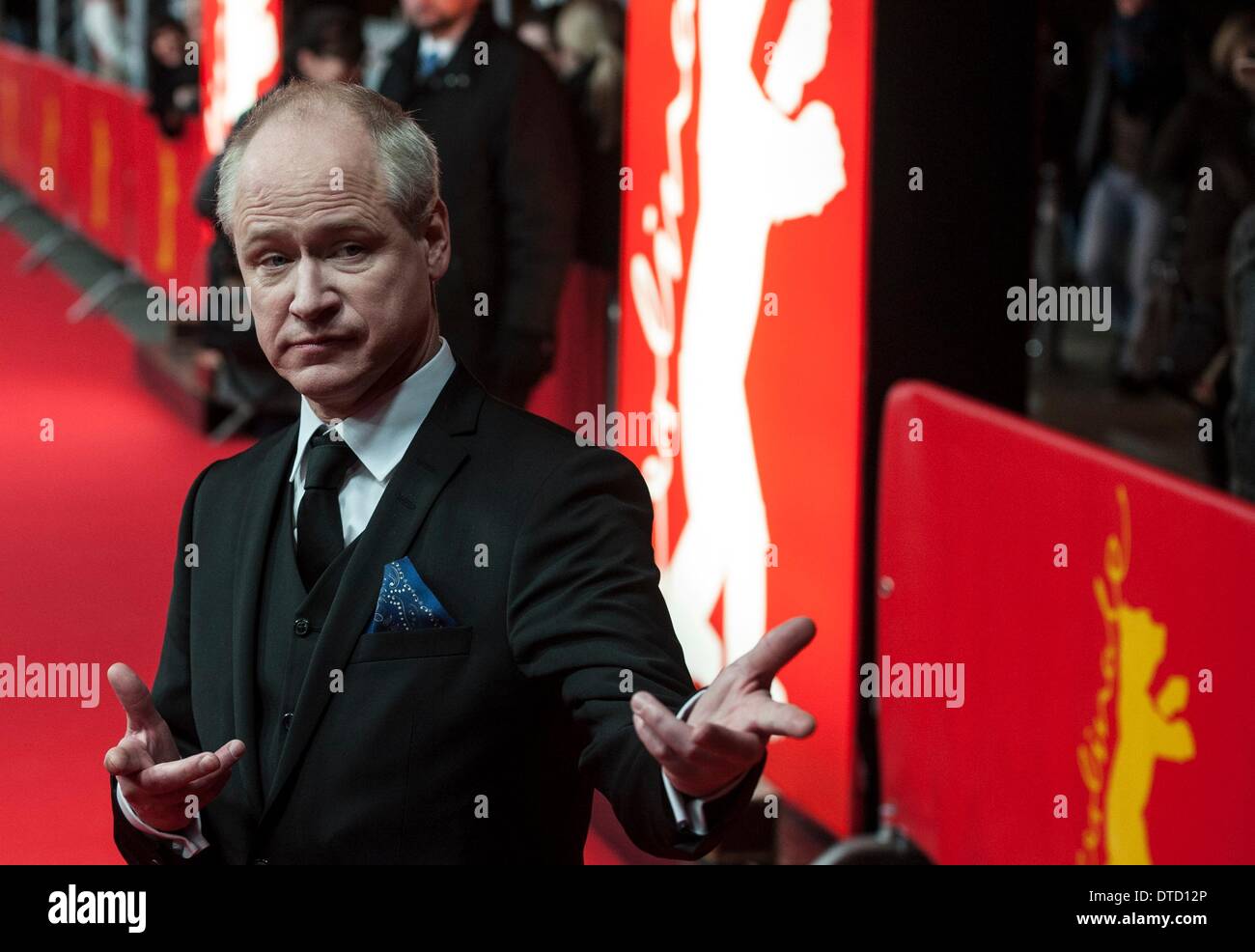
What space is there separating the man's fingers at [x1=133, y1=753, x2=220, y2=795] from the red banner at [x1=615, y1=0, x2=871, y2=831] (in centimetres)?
251

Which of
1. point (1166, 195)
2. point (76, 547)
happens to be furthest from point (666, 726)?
point (1166, 195)

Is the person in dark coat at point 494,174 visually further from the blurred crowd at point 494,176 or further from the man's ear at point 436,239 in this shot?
the man's ear at point 436,239

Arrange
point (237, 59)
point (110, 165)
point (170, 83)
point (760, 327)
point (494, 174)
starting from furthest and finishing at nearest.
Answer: point (110, 165) < point (170, 83) < point (237, 59) < point (494, 174) < point (760, 327)

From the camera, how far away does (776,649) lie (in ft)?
5.44

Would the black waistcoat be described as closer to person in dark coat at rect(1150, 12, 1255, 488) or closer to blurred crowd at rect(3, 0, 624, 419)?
blurred crowd at rect(3, 0, 624, 419)

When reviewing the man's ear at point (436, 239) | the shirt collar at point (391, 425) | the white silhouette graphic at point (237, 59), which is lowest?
the shirt collar at point (391, 425)

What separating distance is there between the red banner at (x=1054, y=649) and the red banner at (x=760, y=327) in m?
0.21

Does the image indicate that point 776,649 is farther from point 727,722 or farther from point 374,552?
point 374,552

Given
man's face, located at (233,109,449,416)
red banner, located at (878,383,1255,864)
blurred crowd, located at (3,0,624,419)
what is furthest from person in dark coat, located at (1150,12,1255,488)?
man's face, located at (233,109,449,416)

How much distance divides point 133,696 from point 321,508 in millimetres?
257

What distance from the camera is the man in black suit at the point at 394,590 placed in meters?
1.83

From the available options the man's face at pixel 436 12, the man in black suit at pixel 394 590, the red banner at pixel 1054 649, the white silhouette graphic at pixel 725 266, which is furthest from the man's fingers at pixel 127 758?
the man's face at pixel 436 12

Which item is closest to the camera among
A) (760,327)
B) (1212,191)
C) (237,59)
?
(760,327)

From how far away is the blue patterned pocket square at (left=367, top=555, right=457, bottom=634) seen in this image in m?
1.85
